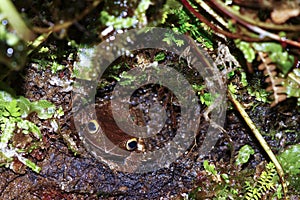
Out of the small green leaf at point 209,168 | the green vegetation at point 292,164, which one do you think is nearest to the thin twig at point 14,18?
the small green leaf at point 209,168

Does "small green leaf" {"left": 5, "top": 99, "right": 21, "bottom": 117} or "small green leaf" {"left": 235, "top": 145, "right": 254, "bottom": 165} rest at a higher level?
"small green leaf" {"left": 5, "top": 99, "right": 21, "bottom": 117}

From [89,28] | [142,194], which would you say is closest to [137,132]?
[142,194]

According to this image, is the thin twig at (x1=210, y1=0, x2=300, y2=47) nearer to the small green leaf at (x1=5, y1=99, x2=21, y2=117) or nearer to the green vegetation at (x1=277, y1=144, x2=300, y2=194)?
the green vegetation at (x1=277, y1=144, x2=300, y2=194)

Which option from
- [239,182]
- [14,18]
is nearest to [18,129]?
[14,18]

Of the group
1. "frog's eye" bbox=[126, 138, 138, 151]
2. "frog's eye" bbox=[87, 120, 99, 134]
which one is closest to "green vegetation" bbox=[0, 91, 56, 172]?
"frog's eye" bbox=[87, 120, 99, 134]

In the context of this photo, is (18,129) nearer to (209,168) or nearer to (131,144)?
(131,144)

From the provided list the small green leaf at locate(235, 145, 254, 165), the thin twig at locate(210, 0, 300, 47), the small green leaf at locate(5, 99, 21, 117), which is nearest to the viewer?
the thin twig at locate(210, 0, 300, 47)

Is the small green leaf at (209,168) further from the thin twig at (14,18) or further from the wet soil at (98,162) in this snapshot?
the thin twig at (14,18)
